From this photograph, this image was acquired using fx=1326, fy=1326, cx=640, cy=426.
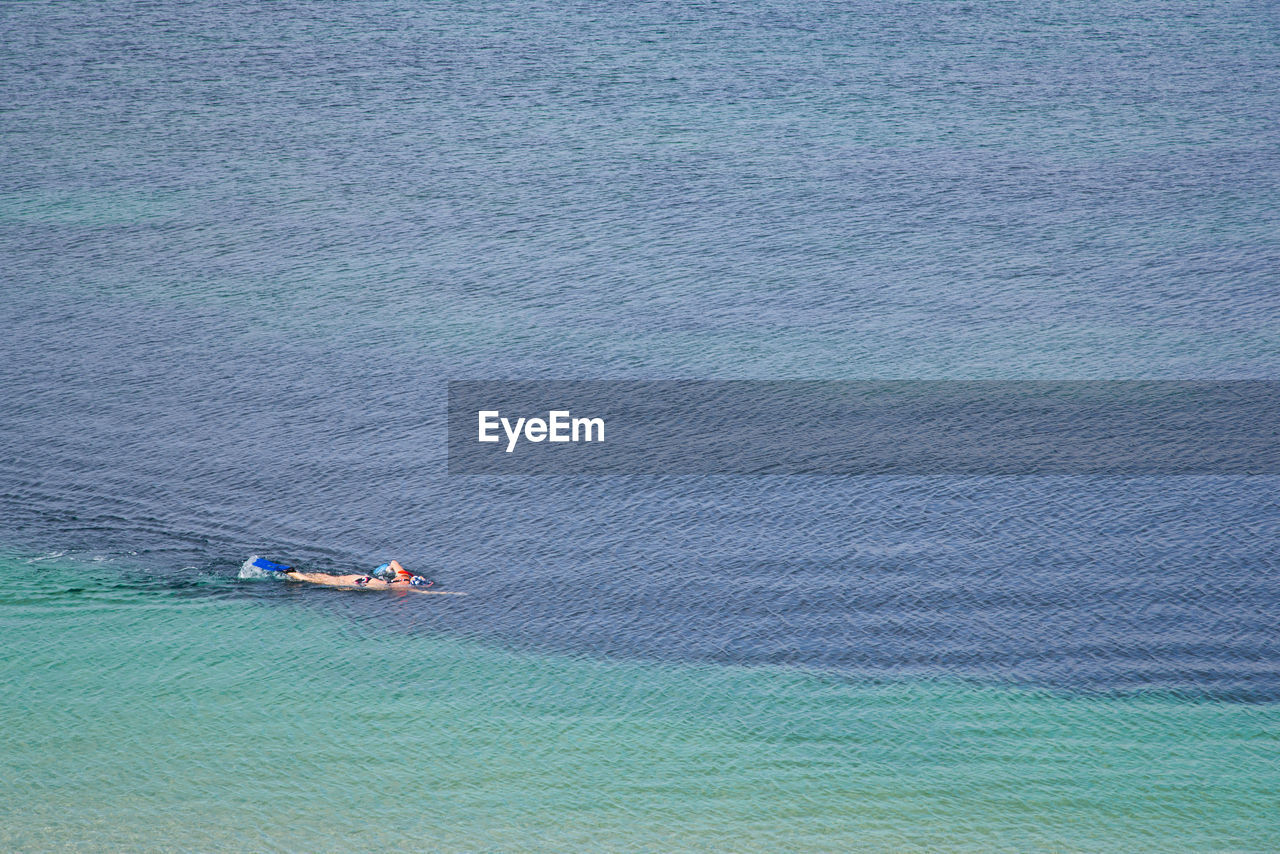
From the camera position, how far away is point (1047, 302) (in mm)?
53844

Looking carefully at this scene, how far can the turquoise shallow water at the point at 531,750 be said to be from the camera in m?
27.4

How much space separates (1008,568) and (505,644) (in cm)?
1427

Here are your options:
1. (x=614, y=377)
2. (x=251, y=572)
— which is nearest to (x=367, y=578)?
(x=251, y=572)

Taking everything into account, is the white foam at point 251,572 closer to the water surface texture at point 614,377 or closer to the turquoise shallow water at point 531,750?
the water surface texture at point 614,377

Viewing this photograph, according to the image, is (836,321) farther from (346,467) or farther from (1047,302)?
(346,467)

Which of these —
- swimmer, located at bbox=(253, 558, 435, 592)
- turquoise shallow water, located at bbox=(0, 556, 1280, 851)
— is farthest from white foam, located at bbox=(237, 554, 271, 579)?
turquoise shallow water, located at bbox=(0, 556, 1280, 851)

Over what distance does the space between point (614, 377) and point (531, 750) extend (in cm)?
2050

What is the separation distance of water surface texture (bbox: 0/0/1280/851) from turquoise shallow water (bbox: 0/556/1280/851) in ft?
0.40

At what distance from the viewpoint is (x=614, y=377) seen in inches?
1909

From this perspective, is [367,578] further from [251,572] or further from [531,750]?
[531,750]

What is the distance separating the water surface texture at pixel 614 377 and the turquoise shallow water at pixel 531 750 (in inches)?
4.8

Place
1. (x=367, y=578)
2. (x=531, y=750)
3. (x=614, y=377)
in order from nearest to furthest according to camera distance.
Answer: (x=531, y=750), (x=367, y=578), (x=614, y=377)

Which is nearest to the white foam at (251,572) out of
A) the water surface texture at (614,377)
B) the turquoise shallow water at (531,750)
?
the water surface texture at (614,377)

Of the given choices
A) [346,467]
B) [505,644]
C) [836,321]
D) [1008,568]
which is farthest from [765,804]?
[836,321]
